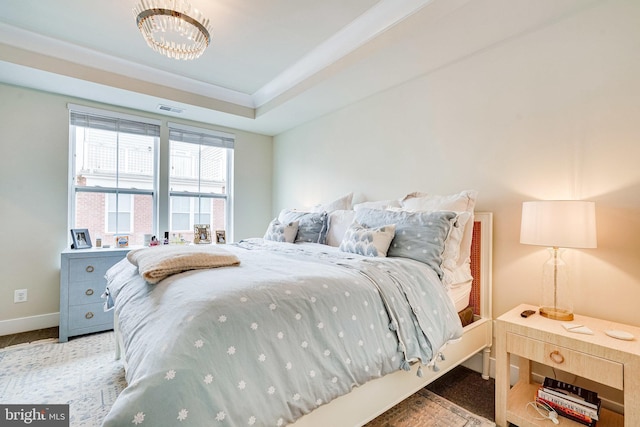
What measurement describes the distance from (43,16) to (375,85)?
2635 millimetres

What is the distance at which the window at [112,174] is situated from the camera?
3.23 m

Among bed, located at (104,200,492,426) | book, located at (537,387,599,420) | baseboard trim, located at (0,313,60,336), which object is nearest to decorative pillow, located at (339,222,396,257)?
bed, located at (104,200,492,426)

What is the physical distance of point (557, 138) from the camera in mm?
1864

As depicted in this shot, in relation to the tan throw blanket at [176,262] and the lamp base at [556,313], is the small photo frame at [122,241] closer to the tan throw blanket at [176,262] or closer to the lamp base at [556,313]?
the tan throw blanket at [176,262]

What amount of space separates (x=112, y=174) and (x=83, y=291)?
4.38 ft

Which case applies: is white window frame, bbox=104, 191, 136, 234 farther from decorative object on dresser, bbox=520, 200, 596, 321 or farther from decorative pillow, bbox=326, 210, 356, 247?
decorative object on dresser, bbox=520, 200, 596, 321

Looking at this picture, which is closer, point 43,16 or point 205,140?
point 43,16

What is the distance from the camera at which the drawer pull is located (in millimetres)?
1428

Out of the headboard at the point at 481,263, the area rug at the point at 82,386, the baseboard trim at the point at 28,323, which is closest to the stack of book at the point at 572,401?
the area rug at the point at 82,386

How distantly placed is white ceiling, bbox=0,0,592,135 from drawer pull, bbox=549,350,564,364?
190cm

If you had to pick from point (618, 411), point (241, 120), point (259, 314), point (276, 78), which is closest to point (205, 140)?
point (241, 120)

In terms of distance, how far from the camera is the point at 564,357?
1416mm

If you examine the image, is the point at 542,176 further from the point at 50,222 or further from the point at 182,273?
the point at 50,222

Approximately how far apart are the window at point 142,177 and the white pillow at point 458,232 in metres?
2.94
